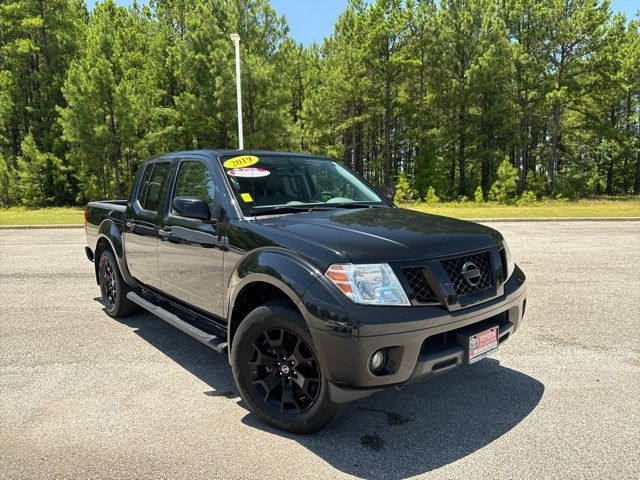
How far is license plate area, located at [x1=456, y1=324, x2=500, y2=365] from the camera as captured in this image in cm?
281

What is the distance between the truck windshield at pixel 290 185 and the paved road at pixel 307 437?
5.01ft

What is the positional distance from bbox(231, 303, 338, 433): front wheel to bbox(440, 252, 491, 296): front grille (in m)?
0.95

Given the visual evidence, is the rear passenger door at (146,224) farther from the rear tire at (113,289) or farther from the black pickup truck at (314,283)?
the rear tire at (113,289)

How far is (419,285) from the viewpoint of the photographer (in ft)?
8.92

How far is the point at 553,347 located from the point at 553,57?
38571 mm

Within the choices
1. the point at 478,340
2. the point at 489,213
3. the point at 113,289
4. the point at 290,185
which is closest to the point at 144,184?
the point at 113,289

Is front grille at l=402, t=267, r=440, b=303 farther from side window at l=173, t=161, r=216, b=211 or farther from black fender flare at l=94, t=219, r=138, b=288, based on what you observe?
black fender flare at l=94, t=219, r=138, b=288

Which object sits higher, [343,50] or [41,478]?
[343,50]

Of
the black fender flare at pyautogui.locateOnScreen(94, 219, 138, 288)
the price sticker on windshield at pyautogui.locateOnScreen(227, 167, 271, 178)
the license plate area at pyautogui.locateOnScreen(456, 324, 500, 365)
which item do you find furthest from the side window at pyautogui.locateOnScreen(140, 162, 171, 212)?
the license plate area at pyautogui.locateOnScreen(456, 324, 500, 365)

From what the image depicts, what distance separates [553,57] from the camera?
36.2 metres

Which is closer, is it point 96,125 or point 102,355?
point 102,355

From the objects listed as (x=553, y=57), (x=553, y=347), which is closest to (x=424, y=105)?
(x=553, y=57)

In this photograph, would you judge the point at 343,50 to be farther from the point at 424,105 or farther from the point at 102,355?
the point at 102,355

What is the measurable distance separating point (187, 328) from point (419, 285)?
6.56ft
